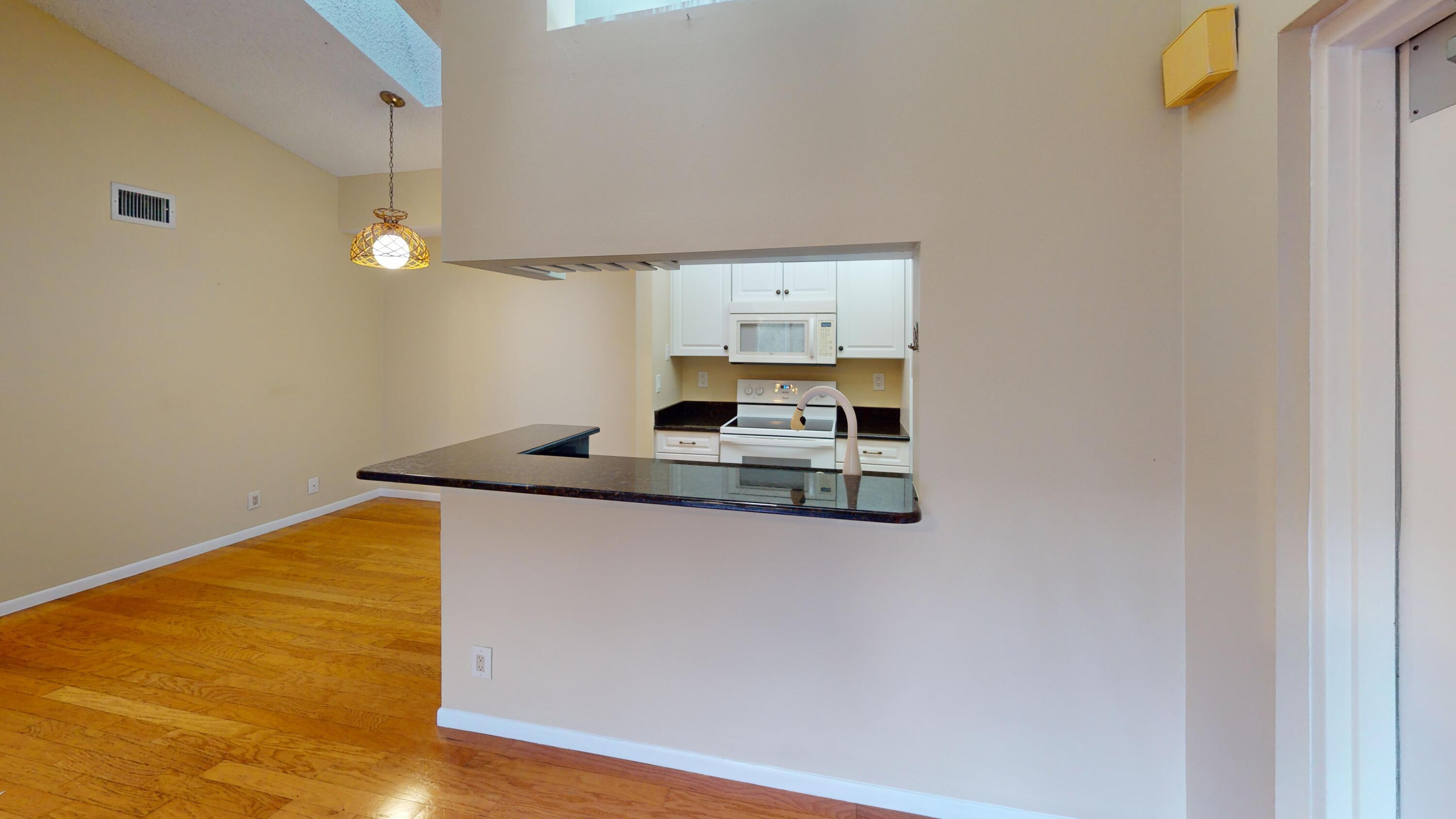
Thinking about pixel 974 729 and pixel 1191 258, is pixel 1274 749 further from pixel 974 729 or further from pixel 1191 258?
pixel 1191 258

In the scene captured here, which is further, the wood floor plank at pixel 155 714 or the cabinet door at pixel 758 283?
the cabinet door at pixel 758 283

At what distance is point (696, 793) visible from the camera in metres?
1.68

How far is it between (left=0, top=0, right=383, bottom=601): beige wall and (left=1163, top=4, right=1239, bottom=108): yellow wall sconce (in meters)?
4.78

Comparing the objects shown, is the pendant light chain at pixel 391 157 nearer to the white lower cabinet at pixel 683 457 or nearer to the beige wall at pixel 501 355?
the beige wall at pixel 501 355

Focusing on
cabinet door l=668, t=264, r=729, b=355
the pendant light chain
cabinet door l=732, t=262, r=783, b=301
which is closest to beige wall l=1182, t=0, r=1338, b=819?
cabinet door l=732, t=262, r=783, b=301

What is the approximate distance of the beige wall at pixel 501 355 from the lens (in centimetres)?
439

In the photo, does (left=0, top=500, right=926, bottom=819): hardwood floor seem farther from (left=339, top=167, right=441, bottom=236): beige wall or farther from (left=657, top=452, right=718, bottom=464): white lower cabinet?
(left=339, top=167, right=441, bottom=236): beige wall

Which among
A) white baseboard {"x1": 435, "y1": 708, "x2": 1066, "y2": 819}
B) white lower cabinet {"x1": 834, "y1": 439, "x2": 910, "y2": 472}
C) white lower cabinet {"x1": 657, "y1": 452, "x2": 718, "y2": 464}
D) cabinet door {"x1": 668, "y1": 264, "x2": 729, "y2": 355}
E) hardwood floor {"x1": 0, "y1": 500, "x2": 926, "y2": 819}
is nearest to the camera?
white baseboard {"x1": 435, "y1": 708, "x2": 1066, "y2": 819}

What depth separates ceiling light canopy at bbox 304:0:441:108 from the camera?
306 centimetres

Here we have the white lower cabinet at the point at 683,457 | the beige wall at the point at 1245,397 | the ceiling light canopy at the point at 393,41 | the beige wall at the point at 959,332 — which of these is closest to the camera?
the beige wall at the point at 1245,397

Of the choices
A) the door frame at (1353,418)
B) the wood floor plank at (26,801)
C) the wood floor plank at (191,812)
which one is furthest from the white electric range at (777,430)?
the wood floor plank at (26,801)

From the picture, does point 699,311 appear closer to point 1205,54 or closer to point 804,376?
point 804,376

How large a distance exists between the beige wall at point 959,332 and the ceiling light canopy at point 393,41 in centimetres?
205

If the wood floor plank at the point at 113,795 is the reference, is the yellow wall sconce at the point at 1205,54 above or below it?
above
